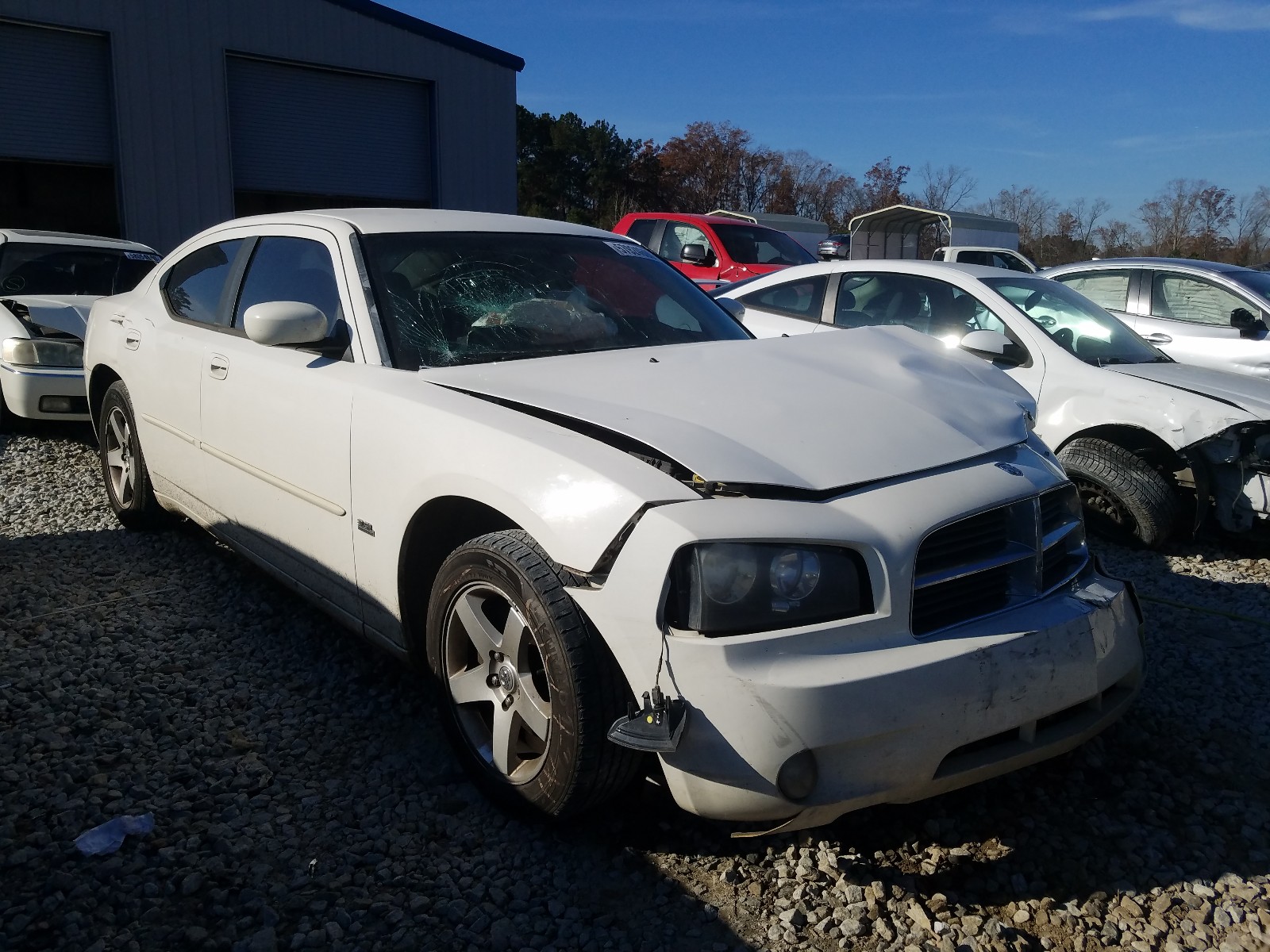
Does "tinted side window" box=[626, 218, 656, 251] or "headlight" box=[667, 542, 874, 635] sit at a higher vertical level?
"tinted side window" box=[626, 218, 656, 251]

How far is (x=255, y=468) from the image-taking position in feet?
12.1

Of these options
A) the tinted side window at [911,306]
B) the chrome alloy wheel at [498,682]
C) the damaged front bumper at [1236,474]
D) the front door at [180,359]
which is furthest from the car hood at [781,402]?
the tinted side window at [911,306]

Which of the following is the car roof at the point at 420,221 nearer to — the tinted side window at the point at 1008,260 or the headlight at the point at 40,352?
the headlight at the point at 40,352

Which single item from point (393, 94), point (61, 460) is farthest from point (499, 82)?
point (61, 460)

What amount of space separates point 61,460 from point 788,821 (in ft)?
21.0

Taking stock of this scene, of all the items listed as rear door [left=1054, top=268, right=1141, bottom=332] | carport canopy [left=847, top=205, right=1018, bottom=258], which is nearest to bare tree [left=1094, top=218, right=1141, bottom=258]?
carport canopy [left=847, top=205, right=1018, bottom=258]

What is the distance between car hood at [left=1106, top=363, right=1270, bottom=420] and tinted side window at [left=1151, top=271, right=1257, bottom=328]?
3.11 meters

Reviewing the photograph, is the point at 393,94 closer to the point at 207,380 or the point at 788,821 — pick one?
the point at 207,380

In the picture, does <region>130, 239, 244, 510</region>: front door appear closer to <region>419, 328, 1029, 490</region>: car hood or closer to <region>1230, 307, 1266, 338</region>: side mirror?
<region>419, 328, 1029, 490</region>: car hood

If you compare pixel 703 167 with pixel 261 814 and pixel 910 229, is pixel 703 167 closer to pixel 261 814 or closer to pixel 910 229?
pixel 910 229

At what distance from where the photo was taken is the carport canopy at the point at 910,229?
2603cm

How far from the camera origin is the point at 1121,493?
17.1 feet

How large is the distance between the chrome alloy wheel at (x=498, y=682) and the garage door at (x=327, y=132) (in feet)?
49.7

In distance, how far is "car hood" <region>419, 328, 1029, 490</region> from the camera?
97.7 inches
